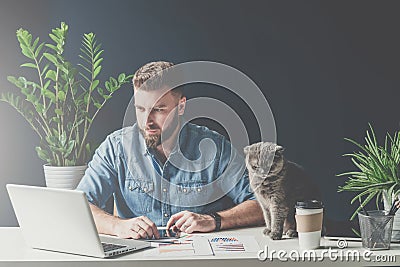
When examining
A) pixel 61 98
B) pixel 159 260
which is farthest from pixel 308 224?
pixel 61 98

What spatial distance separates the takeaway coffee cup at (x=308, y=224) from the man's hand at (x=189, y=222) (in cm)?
42

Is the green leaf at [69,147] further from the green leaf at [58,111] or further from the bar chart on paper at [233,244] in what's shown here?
the bar chart on paper at [233,244]

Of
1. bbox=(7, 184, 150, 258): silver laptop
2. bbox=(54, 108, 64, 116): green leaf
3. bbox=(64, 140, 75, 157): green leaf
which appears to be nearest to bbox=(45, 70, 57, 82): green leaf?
bbox=(54, 108, 64, 116): green leaf

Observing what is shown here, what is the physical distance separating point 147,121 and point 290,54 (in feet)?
2.22

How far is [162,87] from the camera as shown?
291cm

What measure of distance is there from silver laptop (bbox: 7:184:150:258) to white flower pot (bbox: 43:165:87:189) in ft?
1.61

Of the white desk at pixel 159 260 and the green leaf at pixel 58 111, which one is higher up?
the green leaf at pixel 58 111

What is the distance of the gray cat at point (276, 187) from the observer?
2.52 metres

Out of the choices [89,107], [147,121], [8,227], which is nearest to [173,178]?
[147,121]

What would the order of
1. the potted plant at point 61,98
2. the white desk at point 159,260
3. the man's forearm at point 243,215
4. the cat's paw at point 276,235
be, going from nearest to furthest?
the white desk at point 159,260 → the cat's paw at point 276,235 → the man's forearm at point 243,215 → the potted plant at point 61,98

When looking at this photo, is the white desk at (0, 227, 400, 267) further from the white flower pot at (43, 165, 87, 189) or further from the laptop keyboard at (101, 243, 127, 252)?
the white flower pot at (43, 165, 87, 189)

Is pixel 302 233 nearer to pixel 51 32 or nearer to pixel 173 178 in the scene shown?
pixel 173 178

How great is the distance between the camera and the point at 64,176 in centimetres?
285

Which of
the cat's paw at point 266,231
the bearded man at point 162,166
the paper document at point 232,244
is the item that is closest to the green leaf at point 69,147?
the bearded man at point 162,166
